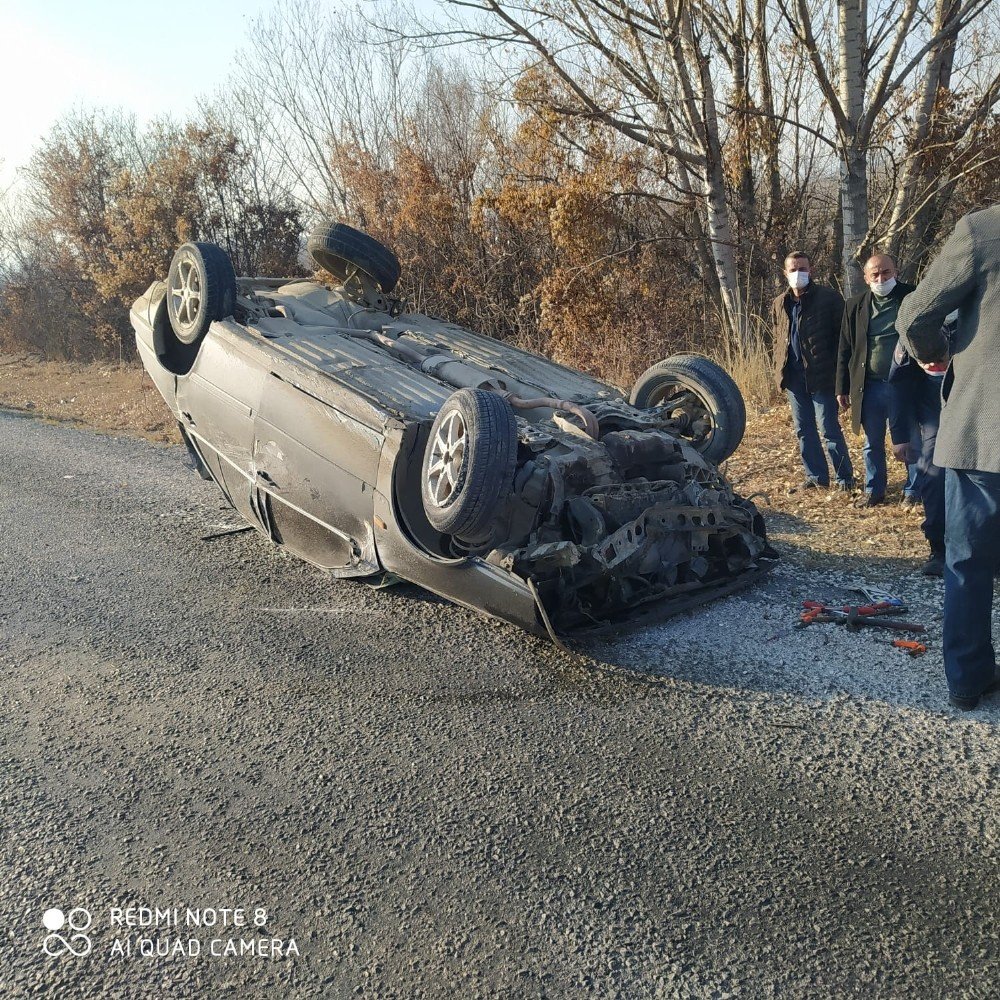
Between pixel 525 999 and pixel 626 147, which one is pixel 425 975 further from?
pixel 626 147

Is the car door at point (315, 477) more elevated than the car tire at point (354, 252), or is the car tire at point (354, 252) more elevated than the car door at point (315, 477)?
the car tire at point (354, 252)

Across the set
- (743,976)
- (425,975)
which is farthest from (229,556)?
(743,976)

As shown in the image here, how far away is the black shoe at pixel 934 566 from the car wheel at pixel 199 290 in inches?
181

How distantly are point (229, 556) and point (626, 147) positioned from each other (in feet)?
28.6

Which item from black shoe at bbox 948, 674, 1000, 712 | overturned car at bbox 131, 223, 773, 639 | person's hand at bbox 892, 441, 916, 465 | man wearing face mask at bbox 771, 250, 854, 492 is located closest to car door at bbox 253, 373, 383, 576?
overturned car at bbox 131, 223, 773, 639

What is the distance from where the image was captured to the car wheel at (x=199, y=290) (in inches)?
234

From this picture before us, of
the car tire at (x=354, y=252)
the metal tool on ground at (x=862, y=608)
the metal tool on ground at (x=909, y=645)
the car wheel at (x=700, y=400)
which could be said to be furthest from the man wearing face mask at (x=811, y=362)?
the car tire at (x=354, y=252)

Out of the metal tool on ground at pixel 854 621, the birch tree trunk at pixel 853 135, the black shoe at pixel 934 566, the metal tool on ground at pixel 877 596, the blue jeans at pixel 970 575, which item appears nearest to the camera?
the blue jeans at pixel 970 575

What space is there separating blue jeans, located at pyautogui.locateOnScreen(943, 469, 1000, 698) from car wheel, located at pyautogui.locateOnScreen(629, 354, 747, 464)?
221 centimetres

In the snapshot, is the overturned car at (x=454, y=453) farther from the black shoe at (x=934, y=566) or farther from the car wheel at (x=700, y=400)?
the black shoe at (x=934, y=566)

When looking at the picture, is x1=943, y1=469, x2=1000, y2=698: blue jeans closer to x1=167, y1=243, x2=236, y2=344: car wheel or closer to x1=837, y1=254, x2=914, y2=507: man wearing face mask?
x1=837, y1=254, x2=914, y2=507: man wearing face mask

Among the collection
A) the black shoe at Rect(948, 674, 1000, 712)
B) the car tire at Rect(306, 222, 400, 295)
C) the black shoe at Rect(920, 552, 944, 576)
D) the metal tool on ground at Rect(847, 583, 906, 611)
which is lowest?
the black shoe at Rect(948, 674, 1000, 712)

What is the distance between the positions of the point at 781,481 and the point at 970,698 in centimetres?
388

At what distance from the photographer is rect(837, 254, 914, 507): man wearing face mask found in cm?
605
